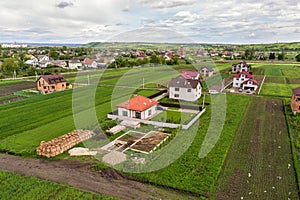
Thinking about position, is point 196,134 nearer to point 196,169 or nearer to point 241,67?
point 196,169

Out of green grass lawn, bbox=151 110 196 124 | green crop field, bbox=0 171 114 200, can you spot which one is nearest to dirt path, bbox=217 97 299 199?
green grass lawn, bbox=151 110 196 124

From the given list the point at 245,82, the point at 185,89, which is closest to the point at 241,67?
the point at 245,82

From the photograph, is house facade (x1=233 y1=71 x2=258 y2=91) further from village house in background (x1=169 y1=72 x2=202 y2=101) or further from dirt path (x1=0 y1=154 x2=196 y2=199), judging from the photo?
dirt path (x1=0 y1=154 x2=196 y2=199)

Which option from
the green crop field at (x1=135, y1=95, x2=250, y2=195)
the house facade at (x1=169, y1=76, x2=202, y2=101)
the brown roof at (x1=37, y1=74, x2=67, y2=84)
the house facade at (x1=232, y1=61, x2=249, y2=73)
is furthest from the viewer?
the house facade at (x1=232, y1=61, x2=249, y2=73)

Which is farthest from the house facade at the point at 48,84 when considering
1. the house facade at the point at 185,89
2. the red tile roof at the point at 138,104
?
the house facade at the point at 185,89

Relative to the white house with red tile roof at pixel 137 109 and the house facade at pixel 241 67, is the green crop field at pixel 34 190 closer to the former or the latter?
the white house with red tile roof at pixel 137 109

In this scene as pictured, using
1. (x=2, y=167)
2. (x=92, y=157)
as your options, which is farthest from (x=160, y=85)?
(x=2, y=167)

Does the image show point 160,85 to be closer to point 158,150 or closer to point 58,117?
point 58,117
